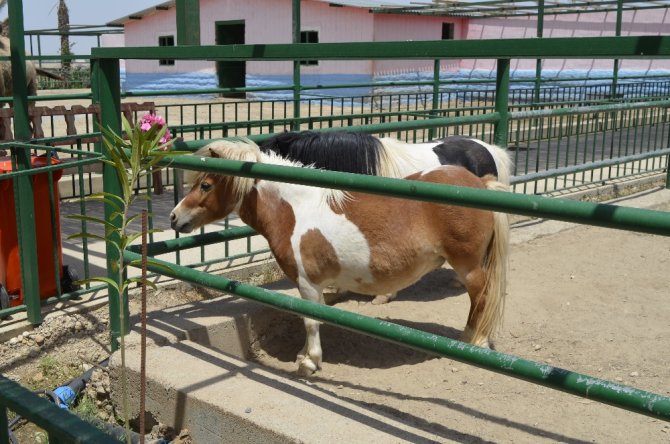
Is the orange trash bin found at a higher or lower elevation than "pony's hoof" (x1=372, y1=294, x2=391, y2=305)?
higher

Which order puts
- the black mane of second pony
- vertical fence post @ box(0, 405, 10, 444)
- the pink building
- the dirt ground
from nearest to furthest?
vertical fence post @ box(0, 405, 10, 444)
the dirt ground
the black mane of second pony
the pink building

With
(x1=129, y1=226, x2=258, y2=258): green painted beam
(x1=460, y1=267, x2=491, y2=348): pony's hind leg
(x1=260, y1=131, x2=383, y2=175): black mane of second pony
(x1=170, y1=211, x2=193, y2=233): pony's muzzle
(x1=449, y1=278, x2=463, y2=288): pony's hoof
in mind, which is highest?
(x1=260, y1=131, x2=383, y2=175): black mane of second pony

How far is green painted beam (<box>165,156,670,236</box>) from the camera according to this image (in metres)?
1.78

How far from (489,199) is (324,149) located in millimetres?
2525

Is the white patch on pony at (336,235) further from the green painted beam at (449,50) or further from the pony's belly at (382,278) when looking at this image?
the green painted beam at (449,50)

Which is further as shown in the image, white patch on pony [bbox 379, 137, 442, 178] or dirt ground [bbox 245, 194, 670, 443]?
white patch on pony [bbox 379, 137, 442, 178]

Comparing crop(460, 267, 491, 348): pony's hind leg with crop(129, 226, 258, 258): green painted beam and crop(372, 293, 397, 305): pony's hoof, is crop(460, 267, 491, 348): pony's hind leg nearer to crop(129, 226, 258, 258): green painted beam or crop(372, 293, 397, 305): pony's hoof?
crop(372, 293, 397, 305): pony's hoof

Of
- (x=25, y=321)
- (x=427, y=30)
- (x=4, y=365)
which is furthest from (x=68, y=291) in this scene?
(x=427, y=30)

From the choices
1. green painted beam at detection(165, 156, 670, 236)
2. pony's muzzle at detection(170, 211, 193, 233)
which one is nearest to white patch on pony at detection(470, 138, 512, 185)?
pony's muzzle at detection(170, 211, 193, 233)

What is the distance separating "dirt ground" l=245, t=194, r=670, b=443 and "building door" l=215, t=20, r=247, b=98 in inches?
853

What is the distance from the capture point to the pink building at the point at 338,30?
929 inches

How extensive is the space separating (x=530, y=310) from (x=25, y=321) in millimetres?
3166

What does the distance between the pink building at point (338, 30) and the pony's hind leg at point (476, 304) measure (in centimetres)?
1953

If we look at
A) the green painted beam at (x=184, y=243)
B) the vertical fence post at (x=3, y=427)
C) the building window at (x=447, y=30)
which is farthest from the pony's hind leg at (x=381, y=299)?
the building window at (x=447, y=30)
